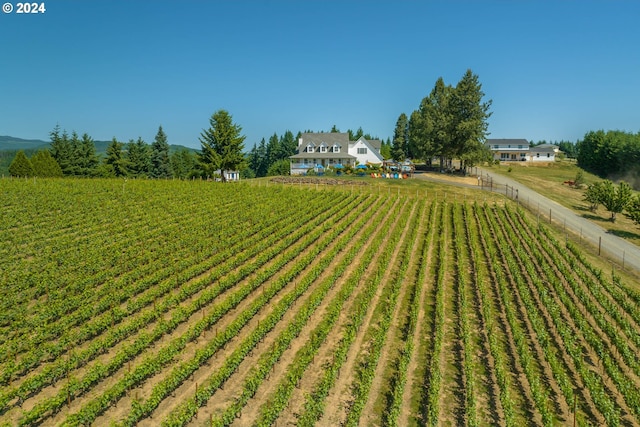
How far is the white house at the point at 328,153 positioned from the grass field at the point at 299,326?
4040 centimetres

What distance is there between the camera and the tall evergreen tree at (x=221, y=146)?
5778cm

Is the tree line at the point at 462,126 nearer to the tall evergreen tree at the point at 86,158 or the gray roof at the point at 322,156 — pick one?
the gray roof at the point at 322,156

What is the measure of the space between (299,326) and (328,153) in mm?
58968

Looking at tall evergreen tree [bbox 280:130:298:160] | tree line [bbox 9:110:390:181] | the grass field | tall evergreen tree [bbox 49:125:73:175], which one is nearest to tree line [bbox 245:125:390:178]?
tall evergreen tree [bbox 280:130:298:160]

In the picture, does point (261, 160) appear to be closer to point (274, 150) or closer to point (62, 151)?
point (274, 150)

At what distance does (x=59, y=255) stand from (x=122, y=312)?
28.5ft

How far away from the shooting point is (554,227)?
35.1 m

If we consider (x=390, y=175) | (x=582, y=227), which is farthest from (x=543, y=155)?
(x=582, y=227)

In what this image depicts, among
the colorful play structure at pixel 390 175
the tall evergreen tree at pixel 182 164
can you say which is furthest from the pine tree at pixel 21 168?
the colorful play structure at pixel 390 175

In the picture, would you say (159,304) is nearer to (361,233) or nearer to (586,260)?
Answer: (361,233)

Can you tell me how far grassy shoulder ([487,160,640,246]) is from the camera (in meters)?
35.9

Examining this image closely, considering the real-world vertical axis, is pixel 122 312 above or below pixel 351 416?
A: above

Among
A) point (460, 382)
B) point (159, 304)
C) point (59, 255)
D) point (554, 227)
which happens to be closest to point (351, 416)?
point (460, 382)

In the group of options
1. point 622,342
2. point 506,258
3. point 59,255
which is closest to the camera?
point 622,342
